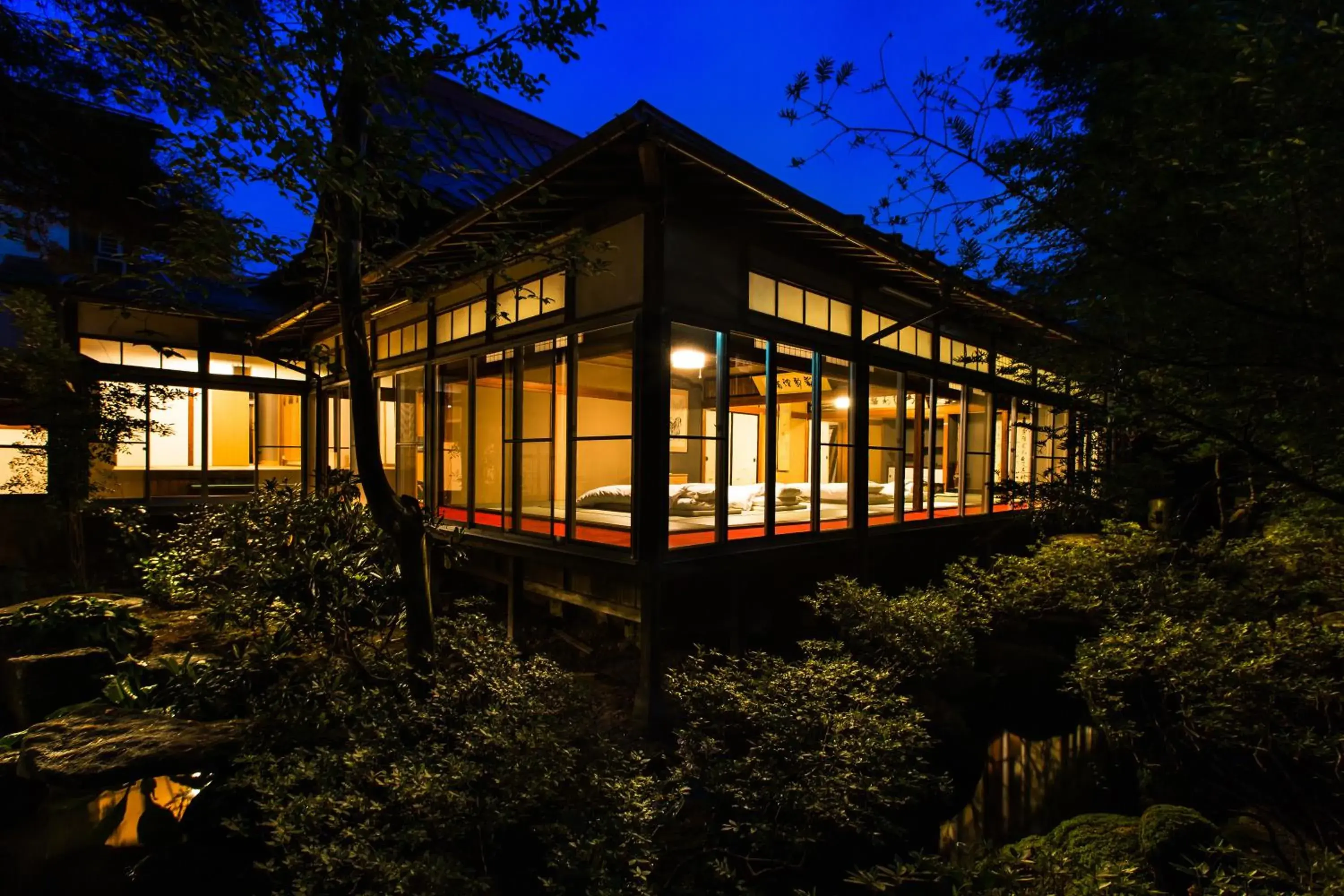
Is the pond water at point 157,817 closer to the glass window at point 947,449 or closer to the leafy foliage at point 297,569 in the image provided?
the leafy foliage at point 297,569

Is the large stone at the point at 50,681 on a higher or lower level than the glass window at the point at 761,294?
lower

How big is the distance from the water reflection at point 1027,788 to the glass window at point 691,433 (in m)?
2.98

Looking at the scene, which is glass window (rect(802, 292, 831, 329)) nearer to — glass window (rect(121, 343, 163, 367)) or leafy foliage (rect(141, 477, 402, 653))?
leafy foliage (rect(141, 477, 402, 653))

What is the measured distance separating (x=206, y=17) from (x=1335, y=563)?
6.77 metres

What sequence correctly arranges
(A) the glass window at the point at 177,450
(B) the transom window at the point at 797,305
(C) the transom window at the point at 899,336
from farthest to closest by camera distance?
(A) the glass window at the point at 177,450
(C) the transom window at the point at 899,336
(B) the transom window at the point at 797,305

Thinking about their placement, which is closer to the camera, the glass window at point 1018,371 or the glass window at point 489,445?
the glass window at point 1018,371

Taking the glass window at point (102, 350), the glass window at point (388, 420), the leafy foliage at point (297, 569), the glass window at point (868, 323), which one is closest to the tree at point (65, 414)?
the glass window at point (102, 350)

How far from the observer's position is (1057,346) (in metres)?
2.98

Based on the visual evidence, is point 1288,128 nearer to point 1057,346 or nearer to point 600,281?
point 1057,346

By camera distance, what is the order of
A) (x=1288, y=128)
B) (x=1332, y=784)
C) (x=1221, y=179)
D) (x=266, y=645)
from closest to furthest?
(x=1288, y=128) < (x=1221, y=179) < (x=1332, y=784) < (x=266, y=645)

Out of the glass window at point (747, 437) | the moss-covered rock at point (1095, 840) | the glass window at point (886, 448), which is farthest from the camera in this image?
the glass window at point (886, 448)

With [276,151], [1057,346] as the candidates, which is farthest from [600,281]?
[1057,346]

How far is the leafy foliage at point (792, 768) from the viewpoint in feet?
9.77

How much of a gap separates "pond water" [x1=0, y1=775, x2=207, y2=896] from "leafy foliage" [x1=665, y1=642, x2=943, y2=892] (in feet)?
10.8
